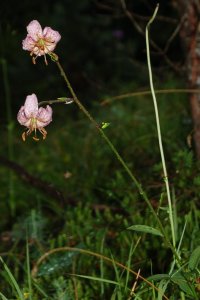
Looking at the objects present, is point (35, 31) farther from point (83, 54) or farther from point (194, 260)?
point (83, 54)

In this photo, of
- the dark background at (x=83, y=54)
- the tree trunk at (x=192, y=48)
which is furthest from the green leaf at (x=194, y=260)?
the dark background at (x=83, y=54)

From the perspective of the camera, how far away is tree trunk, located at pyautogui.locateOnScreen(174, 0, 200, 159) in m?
2.80

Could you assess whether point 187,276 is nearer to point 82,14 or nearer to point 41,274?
point 41,274

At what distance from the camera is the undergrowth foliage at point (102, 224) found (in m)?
1.71

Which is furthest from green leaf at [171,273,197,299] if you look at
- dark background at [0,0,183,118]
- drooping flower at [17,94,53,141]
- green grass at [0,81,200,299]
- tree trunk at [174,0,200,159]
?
dark background at [0,0,183,118]

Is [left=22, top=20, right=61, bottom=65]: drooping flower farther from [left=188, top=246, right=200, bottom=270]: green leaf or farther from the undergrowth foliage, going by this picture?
[left=188, top=246, right=200, bottom=270]: green leaf

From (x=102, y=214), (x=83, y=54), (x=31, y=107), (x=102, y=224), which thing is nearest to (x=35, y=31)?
(x=31, y=107)

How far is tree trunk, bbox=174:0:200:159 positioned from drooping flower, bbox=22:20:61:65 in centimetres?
133

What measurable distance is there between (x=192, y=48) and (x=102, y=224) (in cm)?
97

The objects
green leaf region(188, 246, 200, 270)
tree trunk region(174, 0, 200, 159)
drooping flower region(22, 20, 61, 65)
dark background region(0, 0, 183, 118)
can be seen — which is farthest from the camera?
dark background region(0, 0, 183, 118)

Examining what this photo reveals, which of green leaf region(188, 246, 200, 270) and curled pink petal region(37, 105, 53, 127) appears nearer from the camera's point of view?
curled pink petal region(37, 105, 53, 127)

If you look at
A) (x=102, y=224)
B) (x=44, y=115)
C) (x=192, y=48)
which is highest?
(x=192, y=48)

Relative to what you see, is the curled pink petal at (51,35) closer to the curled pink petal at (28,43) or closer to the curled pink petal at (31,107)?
the curled pink petal at (28,43)

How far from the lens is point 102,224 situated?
2.78 metres
